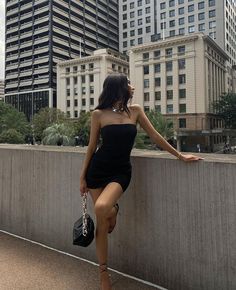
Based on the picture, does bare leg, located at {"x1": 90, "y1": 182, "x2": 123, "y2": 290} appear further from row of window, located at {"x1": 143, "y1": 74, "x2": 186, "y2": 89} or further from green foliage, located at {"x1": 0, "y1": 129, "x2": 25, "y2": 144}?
row of window, located at {"x1": 143, "y1": 74, "x2": 186, "y2": 89}

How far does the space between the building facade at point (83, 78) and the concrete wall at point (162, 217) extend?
7495cm

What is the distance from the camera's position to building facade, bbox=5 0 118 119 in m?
82.6

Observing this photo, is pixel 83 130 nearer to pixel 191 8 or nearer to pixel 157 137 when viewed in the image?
pixel 191 8

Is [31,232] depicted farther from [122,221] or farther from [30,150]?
[122,221]

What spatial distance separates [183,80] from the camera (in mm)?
66125

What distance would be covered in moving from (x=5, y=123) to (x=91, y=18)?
51452 millimetres

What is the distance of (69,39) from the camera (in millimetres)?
86562

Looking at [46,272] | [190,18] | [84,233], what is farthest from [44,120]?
[84,233]

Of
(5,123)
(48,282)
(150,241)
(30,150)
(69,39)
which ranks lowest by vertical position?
(48,282)

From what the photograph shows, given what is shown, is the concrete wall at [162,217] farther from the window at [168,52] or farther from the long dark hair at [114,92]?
the window at [168,52]

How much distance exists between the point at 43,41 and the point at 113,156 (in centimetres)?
8563

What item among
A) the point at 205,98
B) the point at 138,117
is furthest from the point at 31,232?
the point at 205,98

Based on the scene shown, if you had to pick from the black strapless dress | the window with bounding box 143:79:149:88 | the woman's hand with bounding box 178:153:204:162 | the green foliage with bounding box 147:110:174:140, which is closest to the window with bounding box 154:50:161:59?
the window with bounding box 143:79:149:88

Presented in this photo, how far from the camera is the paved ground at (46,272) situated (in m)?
2.93
